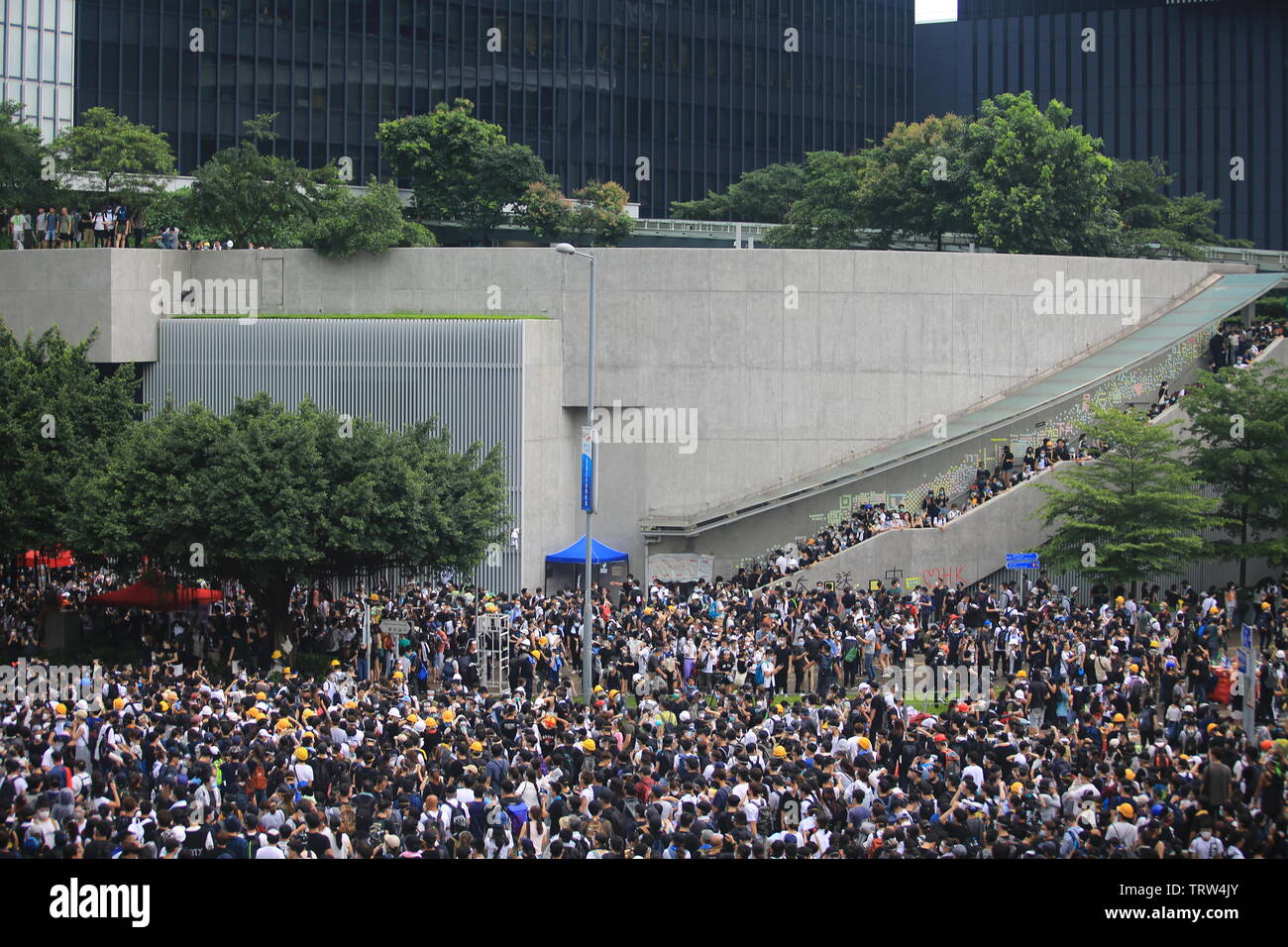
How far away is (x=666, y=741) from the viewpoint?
1922 centimetres

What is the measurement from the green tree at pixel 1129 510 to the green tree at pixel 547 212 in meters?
20.5

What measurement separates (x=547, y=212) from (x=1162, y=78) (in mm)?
59523

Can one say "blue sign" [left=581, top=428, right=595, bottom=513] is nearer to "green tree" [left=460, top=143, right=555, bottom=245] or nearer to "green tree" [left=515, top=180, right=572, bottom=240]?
"green tree" [left=515, top=180, right=572, bottom=240]

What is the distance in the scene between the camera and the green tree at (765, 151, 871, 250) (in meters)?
51.5

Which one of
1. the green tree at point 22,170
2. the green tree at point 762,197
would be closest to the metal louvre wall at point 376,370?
the green tree at point 22,170

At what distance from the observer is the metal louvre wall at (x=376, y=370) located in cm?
3909

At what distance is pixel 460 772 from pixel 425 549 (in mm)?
12229

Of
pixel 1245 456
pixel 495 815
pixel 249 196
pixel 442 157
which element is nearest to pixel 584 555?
pixel 249 196

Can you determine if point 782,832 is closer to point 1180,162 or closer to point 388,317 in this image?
point 388,317

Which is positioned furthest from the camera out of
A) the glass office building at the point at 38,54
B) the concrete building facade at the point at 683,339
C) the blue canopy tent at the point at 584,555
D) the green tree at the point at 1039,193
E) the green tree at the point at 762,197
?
the glass office building at the point at 38,54

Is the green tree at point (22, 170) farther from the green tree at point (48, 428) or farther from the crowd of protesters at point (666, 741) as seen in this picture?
the crowd of protesters at point (666, 741)
